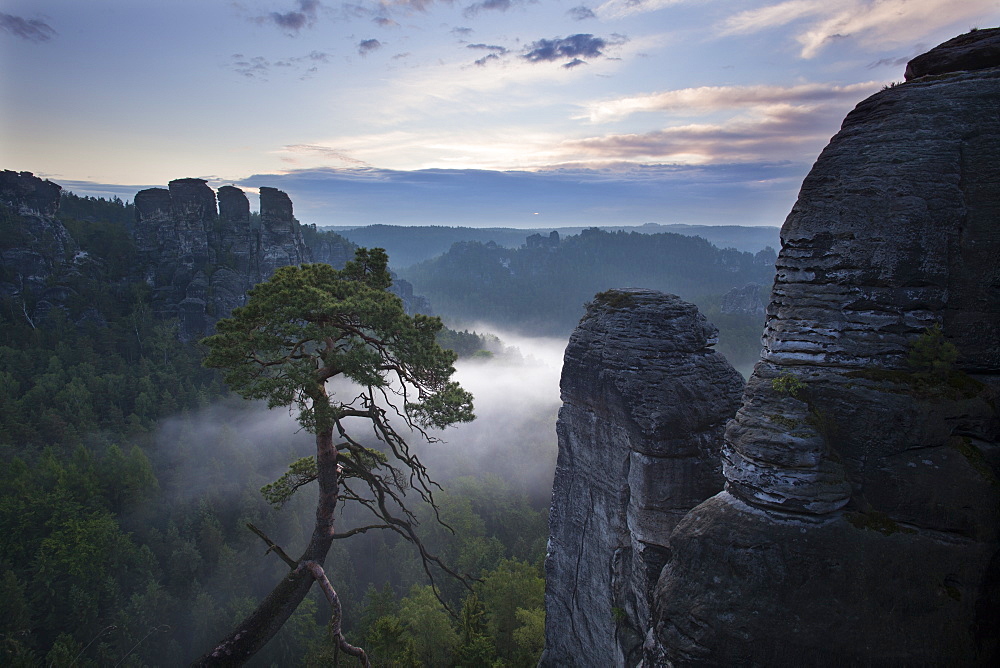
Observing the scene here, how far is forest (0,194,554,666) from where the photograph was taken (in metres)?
28.7

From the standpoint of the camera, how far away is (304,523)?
5306 centimetres

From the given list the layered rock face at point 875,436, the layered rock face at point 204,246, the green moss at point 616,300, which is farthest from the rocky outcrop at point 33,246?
the layered rock face at point 875,436

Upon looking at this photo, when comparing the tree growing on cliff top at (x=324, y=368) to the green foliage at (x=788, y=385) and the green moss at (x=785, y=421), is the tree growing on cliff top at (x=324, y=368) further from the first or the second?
the green foliage at (x=788, y=385)

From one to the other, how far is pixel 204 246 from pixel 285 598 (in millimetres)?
93169

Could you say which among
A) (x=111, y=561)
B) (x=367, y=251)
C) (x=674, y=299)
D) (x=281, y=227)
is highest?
(x=281, y=227)

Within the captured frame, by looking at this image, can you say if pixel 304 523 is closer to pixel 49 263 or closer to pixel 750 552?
pixel 750 552

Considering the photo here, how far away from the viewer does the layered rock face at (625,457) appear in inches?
500

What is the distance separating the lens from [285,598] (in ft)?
36.3

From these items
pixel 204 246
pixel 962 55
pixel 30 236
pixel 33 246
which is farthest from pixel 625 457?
pixel 30 236

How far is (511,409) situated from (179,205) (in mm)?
70557

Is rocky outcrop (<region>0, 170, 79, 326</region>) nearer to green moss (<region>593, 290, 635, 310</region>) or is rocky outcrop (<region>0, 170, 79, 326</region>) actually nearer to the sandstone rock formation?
green moss (<region>593, 290, 635, 310</region>)

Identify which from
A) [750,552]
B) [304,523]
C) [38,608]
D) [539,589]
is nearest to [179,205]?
[304,523]

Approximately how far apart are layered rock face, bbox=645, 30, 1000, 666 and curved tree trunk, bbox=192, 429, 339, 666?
776 centimetres

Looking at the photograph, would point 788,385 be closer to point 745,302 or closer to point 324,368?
point 324,368
